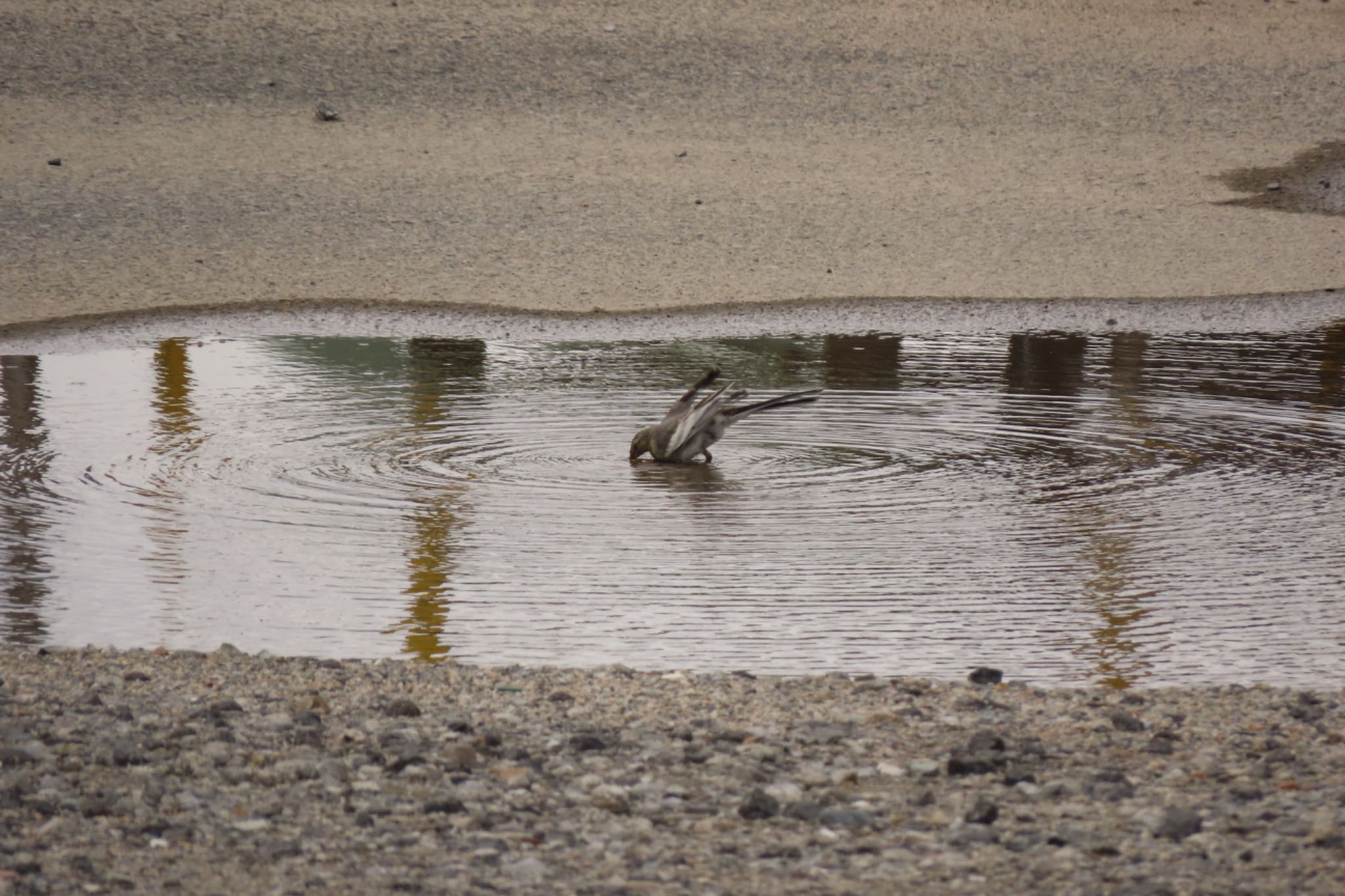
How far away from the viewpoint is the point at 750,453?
923 centimetres

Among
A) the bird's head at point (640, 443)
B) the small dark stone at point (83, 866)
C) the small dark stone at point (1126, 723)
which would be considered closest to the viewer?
the small dark stone at point (83, 866)

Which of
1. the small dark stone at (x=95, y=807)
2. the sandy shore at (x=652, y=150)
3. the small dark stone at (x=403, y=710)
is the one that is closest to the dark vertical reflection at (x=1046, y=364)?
the sandy shore at (x=652, y=150)

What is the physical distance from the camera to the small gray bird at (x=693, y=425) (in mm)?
8742

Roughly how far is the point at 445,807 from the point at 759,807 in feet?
2.55

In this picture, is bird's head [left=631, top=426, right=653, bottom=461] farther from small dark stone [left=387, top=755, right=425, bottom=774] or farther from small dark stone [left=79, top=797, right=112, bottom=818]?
small dark stone [left=79, top=797, right=112, bottom=818]

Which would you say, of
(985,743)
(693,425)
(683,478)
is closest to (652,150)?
(693,425)

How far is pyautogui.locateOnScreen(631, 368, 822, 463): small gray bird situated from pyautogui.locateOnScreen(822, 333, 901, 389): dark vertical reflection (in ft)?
7.22

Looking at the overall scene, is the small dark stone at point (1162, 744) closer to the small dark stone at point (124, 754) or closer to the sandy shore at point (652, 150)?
the small dark stone at point (124, 754)

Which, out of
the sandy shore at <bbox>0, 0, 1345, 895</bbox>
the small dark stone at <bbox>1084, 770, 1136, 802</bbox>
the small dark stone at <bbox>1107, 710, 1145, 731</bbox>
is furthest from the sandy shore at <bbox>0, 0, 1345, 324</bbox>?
the small dark stone at <bbox>1084, 770, 1136, 802</bbox>

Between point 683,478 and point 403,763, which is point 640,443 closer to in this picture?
point 683,478

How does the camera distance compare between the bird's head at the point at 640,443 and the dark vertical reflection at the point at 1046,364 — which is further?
the dark vertical reflection at the point at 1046,364

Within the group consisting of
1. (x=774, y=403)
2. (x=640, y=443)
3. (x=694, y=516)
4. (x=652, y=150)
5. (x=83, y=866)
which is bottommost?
(x=83, y=866)

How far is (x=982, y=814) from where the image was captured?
4.16m

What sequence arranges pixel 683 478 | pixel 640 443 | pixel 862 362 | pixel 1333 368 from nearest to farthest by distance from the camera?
pixel 683 478, pixel 640 443, pixel 1333 368, pixel 862 362
